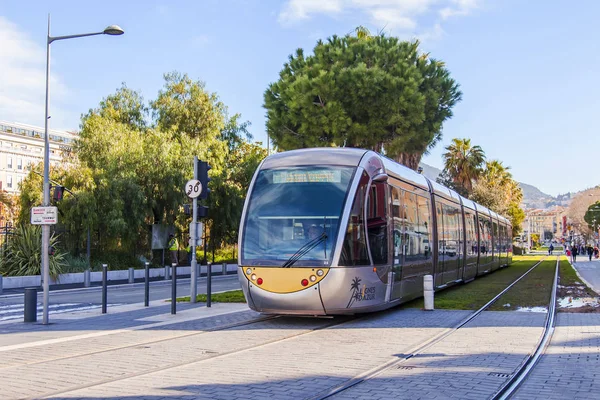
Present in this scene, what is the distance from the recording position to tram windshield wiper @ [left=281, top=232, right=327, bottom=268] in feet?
38.6

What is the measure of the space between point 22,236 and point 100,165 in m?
6.42

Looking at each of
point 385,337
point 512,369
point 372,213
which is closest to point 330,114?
point 372,213

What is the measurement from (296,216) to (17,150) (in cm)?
10280

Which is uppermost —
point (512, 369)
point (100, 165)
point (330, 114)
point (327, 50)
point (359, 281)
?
point (327, 50)

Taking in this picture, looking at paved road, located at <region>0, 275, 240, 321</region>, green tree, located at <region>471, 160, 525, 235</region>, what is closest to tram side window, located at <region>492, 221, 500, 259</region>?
paved road, located at <region>0, 275, 240, 321</region>

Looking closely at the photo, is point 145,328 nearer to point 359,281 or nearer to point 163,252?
point 359,281

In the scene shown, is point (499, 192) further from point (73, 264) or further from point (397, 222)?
point (397, 222)

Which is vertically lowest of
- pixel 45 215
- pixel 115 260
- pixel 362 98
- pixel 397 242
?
pixel 115 260

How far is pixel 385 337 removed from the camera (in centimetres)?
1080

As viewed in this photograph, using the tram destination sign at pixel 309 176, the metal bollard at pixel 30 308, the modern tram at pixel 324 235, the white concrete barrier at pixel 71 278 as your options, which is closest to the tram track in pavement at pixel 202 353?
the modern tram at pixel 324 235

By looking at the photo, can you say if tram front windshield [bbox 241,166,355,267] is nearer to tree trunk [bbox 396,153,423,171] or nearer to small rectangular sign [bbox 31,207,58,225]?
small rectangular sign [bbox 31,207,58,225]

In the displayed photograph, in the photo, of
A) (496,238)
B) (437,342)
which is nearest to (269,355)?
(437,342)

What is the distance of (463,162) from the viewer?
64.4 metres

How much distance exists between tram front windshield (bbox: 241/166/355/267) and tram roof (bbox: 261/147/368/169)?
6.1 inches
